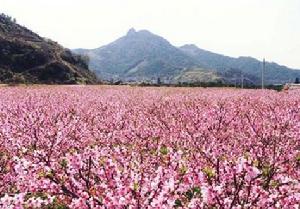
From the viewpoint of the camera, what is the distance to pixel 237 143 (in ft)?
44.1

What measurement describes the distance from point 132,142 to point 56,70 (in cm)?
13689

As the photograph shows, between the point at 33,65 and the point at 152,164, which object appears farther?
the point at 33,65

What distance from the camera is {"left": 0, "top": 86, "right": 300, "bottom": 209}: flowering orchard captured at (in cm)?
561

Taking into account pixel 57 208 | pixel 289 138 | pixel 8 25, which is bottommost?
pixel 57 208

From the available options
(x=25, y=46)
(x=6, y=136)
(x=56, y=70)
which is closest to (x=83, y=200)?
(x=6, y=136)

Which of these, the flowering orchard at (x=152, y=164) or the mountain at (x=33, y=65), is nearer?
the flowering orchard at (x=152, y=164)

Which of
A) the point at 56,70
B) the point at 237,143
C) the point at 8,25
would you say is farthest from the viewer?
the point at 8,25

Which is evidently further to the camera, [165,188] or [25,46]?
[25,46]

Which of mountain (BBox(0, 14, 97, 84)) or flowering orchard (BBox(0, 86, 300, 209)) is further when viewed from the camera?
mountain (BBox(0, 14, 97, 84))

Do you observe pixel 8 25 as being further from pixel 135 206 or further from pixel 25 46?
pixel 135 206

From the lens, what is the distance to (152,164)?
9992 mm

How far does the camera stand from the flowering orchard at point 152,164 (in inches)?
221

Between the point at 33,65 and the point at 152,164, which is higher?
the point at 33,65

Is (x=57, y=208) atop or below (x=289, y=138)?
below
